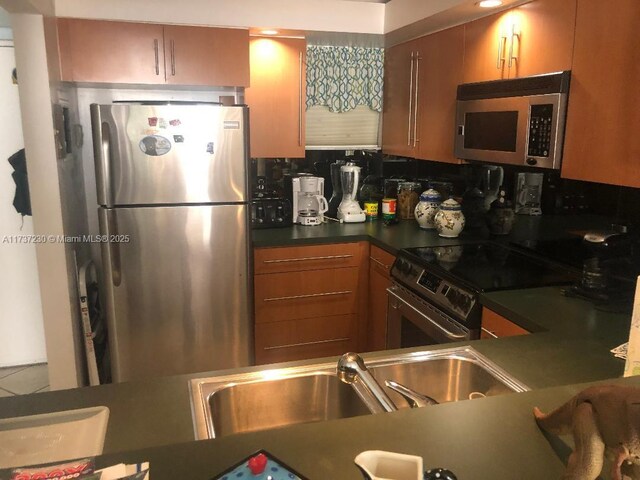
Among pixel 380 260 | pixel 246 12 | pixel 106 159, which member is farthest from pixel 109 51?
pixel 380 260

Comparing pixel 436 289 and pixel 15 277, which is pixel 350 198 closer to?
pixel 436 289

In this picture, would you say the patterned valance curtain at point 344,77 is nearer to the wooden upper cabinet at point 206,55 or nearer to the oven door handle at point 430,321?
the wooden upper cabinet at point 206,55

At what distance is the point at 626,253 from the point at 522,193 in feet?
2.51

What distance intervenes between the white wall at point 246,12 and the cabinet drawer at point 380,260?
1.23 m

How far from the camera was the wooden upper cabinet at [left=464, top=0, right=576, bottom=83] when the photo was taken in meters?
1.98

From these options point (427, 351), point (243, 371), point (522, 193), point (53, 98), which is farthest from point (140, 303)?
point (522, 193)

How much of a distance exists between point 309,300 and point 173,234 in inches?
33.4

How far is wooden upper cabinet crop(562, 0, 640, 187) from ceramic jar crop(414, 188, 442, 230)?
1163mm

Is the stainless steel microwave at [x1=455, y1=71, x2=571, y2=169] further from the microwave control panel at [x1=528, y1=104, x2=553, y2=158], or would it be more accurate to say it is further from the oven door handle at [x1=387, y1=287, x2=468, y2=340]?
the oven door handle at [x1=387, y1=287, x2=468, y2=340]

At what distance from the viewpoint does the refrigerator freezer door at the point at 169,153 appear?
2518 mm

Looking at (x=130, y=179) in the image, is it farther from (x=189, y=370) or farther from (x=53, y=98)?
(x=189, y=370)

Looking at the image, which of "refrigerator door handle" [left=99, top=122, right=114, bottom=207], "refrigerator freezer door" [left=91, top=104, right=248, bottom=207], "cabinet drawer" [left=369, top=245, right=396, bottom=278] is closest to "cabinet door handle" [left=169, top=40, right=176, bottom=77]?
"refrigerator freezer door" [left=91, top=104, right=248, bottom=207]

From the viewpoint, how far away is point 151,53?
278 centimetres

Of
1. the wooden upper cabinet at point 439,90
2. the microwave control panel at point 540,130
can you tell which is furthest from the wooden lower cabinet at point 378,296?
the microwave control panel at point 540,130
